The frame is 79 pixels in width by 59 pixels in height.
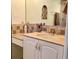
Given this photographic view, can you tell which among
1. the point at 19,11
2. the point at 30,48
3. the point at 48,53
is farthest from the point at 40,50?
the point at 19,11

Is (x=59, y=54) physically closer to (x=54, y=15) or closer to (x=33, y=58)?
(x=33, y=58)

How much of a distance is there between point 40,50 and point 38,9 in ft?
3.83

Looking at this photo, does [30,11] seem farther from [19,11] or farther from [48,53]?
[48,53]

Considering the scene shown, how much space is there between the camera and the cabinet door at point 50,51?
1845 mm

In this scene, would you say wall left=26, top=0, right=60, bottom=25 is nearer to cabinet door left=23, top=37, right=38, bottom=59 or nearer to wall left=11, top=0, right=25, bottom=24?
wall left=11, top=0, right=25, bottom=24

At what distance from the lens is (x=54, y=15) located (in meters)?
2.64

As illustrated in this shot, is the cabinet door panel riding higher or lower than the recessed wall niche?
lower

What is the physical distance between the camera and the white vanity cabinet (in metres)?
1.88

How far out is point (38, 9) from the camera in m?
3.10

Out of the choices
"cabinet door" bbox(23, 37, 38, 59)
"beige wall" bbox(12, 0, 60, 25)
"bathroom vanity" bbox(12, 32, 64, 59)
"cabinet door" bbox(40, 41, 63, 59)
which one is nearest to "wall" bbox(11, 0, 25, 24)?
"beige wall" bbox(12, 0, 60, 25)

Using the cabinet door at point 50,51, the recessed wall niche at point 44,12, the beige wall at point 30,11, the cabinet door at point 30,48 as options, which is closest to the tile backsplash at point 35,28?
the beige wall at point 30,11

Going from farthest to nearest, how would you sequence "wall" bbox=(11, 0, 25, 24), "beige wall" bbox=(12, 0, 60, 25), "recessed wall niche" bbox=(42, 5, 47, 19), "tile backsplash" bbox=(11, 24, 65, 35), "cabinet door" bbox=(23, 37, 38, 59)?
"wall" bbox=(11, 0, 25, 24), "beige wall" bbox=(12, 0, 60, 25), "recessed wall niche" bbox=(42, 5, 47, 19), "tile backsplash" bbox=(11, 24, 65, 35), "cabinet door" bbox=(23, 37, 38, 59)

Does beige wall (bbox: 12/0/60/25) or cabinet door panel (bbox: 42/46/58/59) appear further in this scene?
beige wall (bbox: 12/0/60/25)
